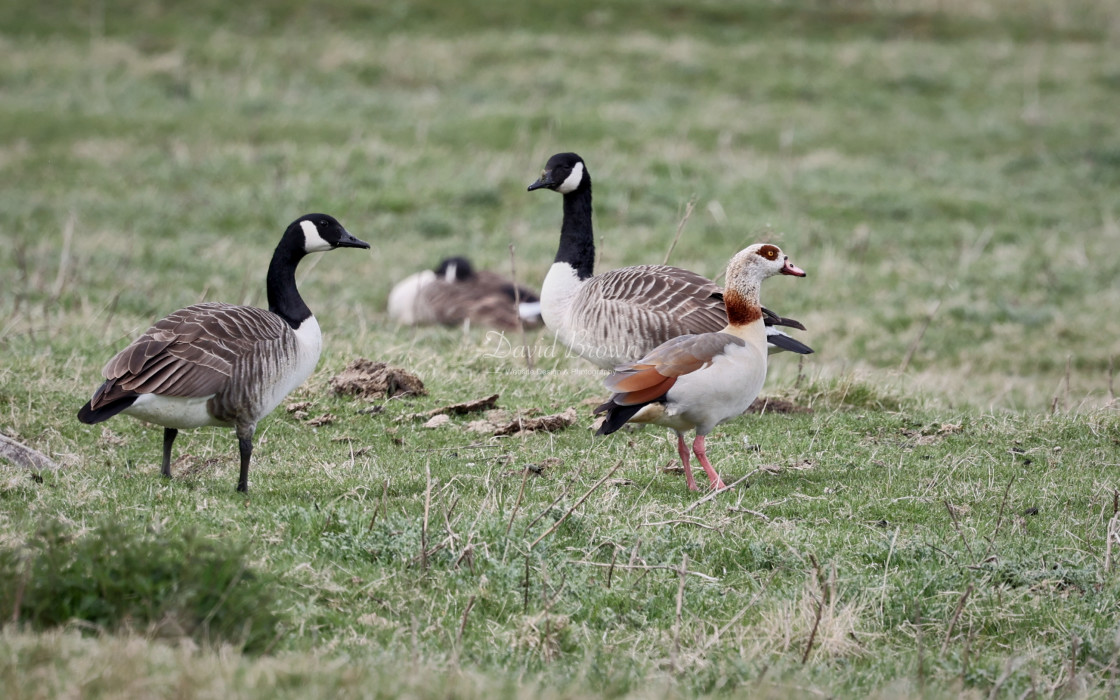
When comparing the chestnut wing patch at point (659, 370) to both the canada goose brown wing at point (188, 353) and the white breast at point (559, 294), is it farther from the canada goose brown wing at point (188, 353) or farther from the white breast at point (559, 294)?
the white breast at point (559, 294)

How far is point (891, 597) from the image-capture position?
5965mm

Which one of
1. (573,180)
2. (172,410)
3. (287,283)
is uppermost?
(573,180)

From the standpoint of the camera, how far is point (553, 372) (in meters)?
10.5

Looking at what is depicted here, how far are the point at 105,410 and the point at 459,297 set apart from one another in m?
9.10

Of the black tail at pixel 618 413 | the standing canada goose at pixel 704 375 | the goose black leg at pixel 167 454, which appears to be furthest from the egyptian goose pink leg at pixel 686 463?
the goose black leg at pixel 167 454

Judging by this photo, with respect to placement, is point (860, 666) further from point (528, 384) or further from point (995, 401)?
point (995, 401)

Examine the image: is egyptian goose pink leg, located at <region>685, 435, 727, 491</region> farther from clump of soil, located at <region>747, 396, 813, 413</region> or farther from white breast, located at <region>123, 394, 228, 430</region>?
white breast, located at <region>123, 394, 228, 430</region>

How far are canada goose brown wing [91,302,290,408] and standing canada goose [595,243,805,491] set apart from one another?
2.40 metres

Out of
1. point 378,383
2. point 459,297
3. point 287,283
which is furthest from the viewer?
point 459,297

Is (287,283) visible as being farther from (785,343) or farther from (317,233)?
(785,343)

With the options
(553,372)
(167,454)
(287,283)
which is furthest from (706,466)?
(167,454)

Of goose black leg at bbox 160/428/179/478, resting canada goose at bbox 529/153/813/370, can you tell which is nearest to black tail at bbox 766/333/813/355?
resting canada goose at bbox 529/153/813/370

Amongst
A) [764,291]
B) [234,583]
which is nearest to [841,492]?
[234,583]

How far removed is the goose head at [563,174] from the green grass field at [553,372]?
1.70 m
